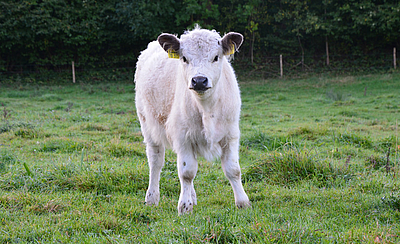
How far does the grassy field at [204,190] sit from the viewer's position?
3377mm

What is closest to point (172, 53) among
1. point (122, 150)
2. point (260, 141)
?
point (122, 150)

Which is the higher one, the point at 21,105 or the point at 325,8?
the point at 325,8

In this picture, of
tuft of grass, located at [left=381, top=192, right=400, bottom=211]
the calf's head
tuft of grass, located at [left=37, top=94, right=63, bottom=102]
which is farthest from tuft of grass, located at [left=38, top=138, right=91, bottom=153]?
tuft of grass, located at [left=37, top=94, right=63, bottom=102]

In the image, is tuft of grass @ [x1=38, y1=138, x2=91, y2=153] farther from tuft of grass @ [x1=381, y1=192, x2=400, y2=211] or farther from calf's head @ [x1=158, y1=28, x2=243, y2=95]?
tuft of grass @ [x1=381, y1=192, x2=400, y2=211]

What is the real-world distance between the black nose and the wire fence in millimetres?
19049

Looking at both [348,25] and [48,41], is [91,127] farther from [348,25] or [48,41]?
[348,25]

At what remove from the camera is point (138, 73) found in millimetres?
5887

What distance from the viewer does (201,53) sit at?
4.21 m

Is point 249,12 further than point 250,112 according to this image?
Yes

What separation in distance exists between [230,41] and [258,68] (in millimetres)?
20005

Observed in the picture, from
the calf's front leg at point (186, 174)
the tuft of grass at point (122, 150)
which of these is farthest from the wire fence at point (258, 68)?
the calf's front leg at point (186, 174)

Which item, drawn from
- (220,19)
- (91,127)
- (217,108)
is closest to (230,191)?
(217,108)

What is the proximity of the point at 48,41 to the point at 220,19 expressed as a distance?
36.5ft

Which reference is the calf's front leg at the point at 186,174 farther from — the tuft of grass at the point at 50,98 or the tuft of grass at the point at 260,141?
the tuft of grass at the point at 50,98
